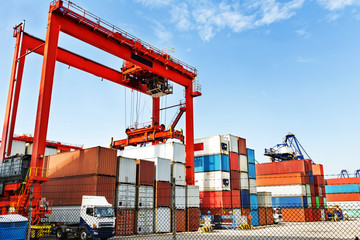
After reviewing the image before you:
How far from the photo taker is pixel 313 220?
2042 inches

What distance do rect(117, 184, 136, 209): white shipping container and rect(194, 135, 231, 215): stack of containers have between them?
11504 millimetres

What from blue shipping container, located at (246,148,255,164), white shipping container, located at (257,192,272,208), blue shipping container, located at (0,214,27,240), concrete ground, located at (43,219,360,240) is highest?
blue shipping container, located at (246,148,255,164)

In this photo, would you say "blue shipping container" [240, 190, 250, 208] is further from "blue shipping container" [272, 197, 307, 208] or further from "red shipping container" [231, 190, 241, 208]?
"blue shipping container" [272, 197, 307, 208]

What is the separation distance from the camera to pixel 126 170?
2544cm

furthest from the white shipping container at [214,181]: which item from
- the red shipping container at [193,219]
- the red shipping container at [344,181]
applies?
the red shipping container at [344,181]

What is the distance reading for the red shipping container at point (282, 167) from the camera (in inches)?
2111

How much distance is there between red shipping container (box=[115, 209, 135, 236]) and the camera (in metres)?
23.2

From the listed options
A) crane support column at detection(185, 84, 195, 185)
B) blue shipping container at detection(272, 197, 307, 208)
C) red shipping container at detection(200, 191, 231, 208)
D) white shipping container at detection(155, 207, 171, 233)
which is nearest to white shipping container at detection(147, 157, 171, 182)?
white shipping container at detection(155, 207, 171, 233)

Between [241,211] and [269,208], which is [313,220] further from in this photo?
[241,211]

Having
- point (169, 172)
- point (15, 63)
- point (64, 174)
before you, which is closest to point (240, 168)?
point (169, 172)

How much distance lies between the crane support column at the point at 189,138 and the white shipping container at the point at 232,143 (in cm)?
630

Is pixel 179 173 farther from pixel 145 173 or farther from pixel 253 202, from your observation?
pixel 253 202

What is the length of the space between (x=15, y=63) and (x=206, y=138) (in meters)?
22.5

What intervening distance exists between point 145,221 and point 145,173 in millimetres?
4029
